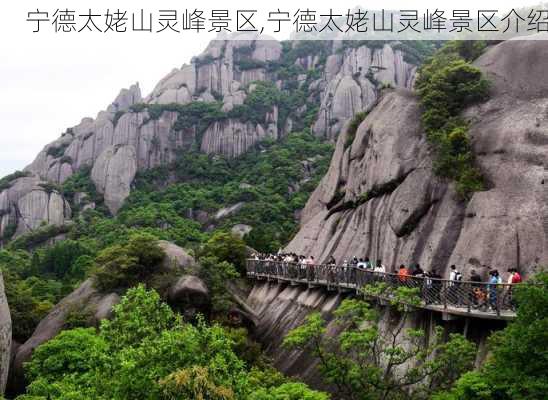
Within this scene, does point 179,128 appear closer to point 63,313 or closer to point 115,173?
point 115,173

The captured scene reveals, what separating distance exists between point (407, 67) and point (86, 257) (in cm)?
7036

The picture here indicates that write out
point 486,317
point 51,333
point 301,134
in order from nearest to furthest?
point 486,317 < point 51,333 < point 301,134

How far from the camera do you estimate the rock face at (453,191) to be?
21812 millimetres

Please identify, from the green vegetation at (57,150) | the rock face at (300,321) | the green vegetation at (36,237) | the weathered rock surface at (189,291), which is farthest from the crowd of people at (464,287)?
the green vegetation at (57,150)

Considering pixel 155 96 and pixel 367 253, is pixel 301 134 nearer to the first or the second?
pixel 155 96

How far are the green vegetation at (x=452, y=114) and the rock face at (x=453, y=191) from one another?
497 millimetres

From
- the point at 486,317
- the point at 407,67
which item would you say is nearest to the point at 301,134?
the point at 407,67

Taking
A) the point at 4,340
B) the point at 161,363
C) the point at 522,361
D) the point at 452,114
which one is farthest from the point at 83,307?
the point at 522,361

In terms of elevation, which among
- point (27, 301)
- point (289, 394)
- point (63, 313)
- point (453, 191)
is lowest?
point (27, 301)

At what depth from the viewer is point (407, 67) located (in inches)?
4210

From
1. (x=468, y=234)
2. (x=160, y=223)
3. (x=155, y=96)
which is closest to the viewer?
(x=468, y=234)

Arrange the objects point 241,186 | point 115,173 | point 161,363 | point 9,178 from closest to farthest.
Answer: point 161,363
point 241,186
point 9,178
point 115,173

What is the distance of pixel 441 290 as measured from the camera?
1933cm

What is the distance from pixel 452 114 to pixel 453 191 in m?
5.38
